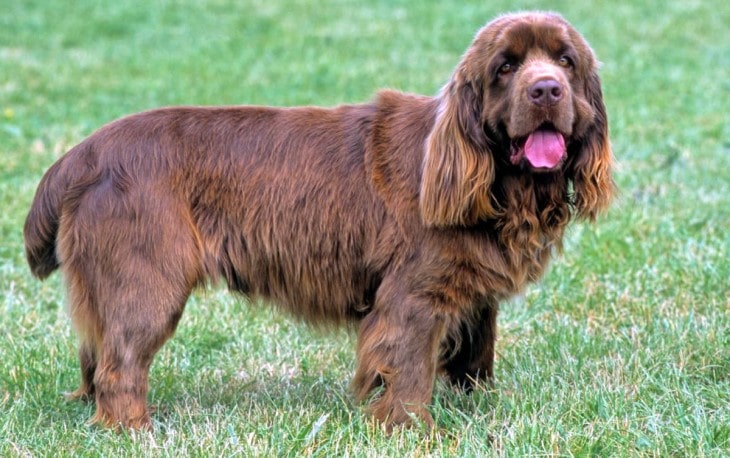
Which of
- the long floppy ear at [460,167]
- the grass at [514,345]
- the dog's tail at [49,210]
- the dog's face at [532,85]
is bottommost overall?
the grass at [514,345]

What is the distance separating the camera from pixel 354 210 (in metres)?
4.21

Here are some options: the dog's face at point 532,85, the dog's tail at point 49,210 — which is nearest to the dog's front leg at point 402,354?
the dog's face at point 532,85

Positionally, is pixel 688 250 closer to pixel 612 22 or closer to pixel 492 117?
pixel 492 117

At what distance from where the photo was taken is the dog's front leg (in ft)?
13.3

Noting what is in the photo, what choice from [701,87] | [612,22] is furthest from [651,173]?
[612,22]

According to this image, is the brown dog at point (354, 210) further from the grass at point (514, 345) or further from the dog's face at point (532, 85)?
the grass at point (514, 345)

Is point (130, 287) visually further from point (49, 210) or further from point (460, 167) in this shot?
point (460, 167)

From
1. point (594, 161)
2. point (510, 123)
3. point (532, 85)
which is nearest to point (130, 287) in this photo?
point (510, 123)

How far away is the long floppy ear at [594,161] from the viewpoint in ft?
13.3

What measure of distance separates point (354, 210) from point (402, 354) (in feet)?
1.95

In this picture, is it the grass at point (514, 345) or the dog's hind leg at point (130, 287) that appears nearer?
the grass at point (514, 345)

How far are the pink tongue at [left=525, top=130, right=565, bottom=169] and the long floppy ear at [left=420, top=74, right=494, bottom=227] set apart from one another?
17 centimetres

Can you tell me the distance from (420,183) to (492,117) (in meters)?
0.39

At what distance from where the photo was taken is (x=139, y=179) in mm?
4148
